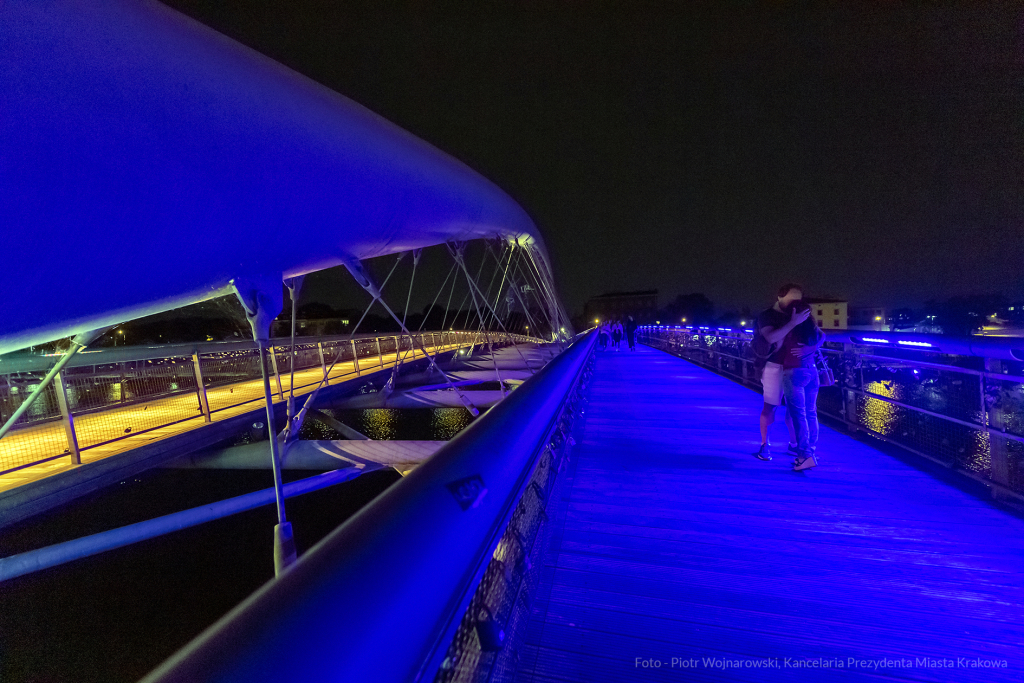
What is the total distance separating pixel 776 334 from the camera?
12.0 feet

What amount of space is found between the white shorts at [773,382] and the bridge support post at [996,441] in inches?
49.8

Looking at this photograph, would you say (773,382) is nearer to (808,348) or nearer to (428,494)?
(808,348)

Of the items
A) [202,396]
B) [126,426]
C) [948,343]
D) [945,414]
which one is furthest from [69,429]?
[945,414]

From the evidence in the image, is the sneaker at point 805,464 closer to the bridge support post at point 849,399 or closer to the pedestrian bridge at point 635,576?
the pedestrian bridge at point 635,576

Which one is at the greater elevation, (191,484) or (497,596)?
(497,596)

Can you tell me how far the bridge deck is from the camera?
5.66 feet

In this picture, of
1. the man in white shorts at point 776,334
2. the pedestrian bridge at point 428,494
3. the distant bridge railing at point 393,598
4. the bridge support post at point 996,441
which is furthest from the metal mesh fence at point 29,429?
the bridge support post at point 996,441

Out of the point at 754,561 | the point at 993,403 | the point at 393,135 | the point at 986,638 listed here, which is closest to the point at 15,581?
the point at 393,135

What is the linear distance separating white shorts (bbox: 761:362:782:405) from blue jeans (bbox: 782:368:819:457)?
96 millimetres

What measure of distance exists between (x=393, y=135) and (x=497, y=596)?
209cm

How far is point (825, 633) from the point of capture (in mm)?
1799

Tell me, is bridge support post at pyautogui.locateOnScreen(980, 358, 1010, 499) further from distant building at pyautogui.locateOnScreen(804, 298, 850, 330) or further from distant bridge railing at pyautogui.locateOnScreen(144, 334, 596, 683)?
distant building at pyautogui.locateOnScreen(804, 298, 850, 330)

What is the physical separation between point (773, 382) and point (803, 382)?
0.25m

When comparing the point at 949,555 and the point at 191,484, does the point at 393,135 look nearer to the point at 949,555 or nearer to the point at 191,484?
the point at 949,555
